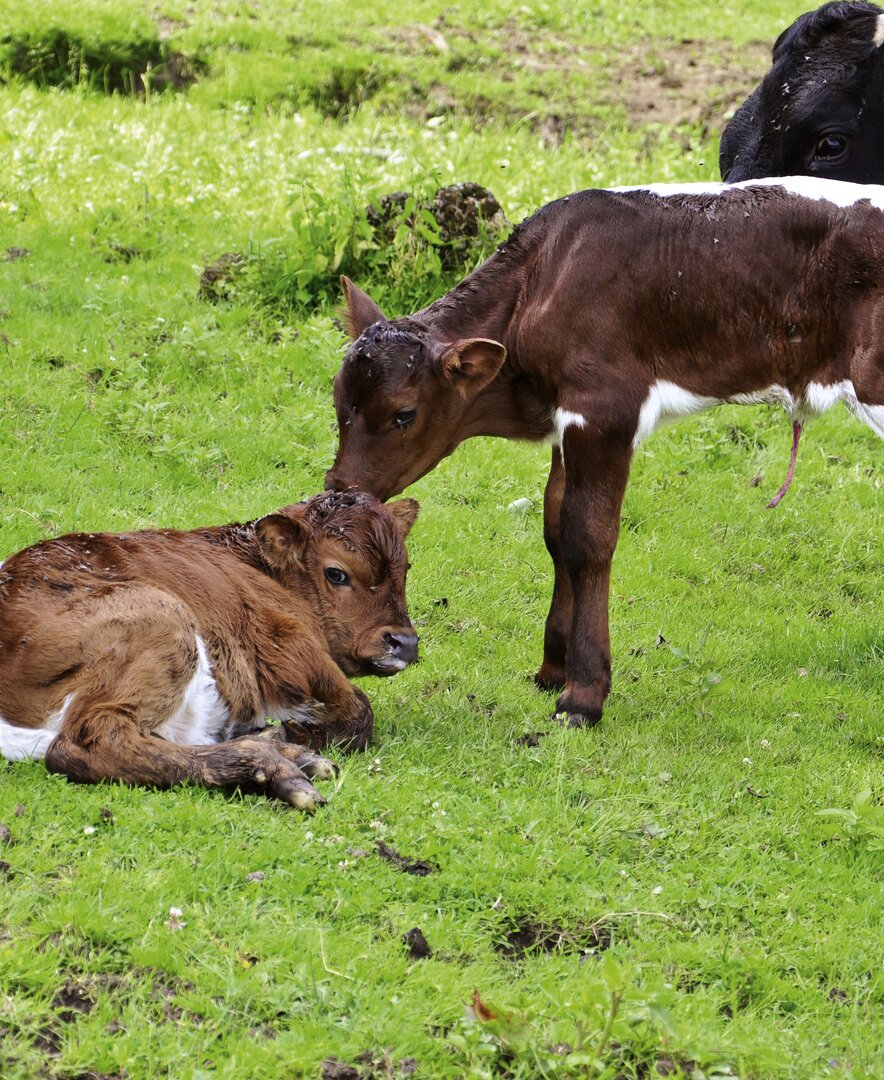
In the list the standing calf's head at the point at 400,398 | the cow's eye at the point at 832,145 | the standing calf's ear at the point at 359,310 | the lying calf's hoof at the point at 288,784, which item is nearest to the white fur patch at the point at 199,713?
the lying calf's hoof at the point at 288,784

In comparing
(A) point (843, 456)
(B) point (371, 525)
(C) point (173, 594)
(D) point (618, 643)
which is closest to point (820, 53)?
(A) point (843, 456)

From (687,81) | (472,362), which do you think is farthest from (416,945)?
(687,81)

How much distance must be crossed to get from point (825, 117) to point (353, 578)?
4609 mm

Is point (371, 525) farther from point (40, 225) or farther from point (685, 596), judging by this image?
point (40, 225)

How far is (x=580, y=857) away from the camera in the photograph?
17.6ft

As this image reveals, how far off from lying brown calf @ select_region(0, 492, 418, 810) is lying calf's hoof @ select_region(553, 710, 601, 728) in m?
0.80

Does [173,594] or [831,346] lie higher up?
[831,346]

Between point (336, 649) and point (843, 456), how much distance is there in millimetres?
5820

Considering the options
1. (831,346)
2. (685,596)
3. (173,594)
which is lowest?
(685,596)

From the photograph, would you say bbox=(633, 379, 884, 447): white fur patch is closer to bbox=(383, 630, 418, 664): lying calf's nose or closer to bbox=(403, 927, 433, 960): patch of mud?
bbox=(383, 630, 418, 664): lying calf's nose

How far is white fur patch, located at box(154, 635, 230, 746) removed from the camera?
5762 mm

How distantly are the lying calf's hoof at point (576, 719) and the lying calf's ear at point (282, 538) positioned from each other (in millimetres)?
1432

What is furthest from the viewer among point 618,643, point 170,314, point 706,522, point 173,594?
point 170,314

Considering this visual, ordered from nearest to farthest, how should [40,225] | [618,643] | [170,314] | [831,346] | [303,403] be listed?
[831,346], [618,643], [303,403], [170,314], [40,225]
